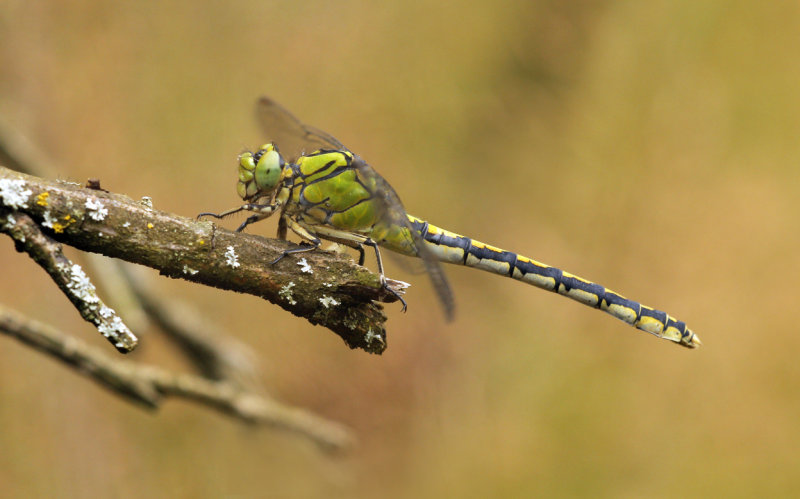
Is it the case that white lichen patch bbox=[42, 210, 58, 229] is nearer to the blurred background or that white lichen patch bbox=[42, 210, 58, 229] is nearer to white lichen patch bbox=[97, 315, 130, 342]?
white lichen patch bbox=[97, 315, 130, 342]

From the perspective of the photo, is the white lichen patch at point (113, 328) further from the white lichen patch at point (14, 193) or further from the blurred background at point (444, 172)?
the blurred background at point (444, 172)

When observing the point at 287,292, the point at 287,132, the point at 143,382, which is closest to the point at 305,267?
the point at 287,292

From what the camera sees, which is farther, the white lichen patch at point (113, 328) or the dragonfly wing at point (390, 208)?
the dragonfly wing at point (390, 208)

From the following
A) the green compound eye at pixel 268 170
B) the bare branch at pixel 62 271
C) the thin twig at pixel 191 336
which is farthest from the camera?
the thin twig at pixel 191 336

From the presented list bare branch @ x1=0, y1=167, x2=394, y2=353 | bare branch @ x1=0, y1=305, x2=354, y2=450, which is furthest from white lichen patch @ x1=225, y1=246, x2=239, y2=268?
bare branch @ x1=0, y1=305, x2=354, y2=450

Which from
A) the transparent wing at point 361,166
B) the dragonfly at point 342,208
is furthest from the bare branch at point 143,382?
the transparent wing at point 361,166
